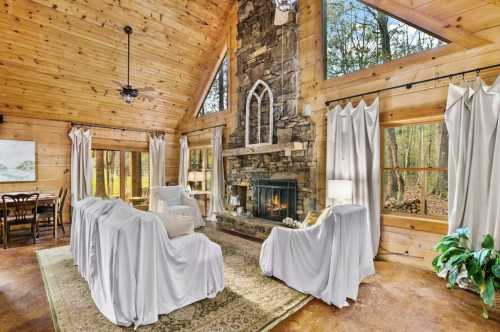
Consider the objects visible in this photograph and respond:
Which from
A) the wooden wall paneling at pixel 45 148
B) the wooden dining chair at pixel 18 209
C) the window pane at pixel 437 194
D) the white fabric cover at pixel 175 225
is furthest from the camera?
the wooden wall paneling at pixel 45 148

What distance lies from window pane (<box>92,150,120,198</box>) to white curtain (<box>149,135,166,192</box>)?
2.89ft

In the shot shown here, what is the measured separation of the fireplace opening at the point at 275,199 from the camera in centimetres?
486

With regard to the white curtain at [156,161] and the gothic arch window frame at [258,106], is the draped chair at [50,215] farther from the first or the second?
the gothic arch window frame at [258,106]

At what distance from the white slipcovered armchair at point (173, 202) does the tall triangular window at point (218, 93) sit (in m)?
2.46

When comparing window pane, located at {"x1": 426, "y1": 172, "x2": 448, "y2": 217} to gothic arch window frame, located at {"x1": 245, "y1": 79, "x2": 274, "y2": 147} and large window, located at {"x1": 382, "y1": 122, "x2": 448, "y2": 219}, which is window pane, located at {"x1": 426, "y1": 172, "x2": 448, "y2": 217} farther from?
gothic arch window frame, located at {"x1": 245, "y1": 79, "x2": 274, "y2": 147}

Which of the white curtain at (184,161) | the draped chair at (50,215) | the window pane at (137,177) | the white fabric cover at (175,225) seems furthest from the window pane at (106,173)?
the white fabric cover at (175,225)

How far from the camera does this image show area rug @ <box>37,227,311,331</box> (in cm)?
223

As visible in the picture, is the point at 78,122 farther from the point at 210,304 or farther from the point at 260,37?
the point at 210,304

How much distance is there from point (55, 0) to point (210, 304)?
17.5 ft

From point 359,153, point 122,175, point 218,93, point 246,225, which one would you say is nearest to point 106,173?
point 122,175

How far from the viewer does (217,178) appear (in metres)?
6.32

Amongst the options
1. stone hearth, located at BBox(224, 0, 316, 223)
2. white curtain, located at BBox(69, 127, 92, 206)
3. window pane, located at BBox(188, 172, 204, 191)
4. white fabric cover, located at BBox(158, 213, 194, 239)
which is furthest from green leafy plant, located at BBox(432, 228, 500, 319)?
white curtain, located at BBox(69, 127, 92, 206)

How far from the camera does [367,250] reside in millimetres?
3217

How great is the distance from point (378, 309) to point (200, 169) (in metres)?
5.88
